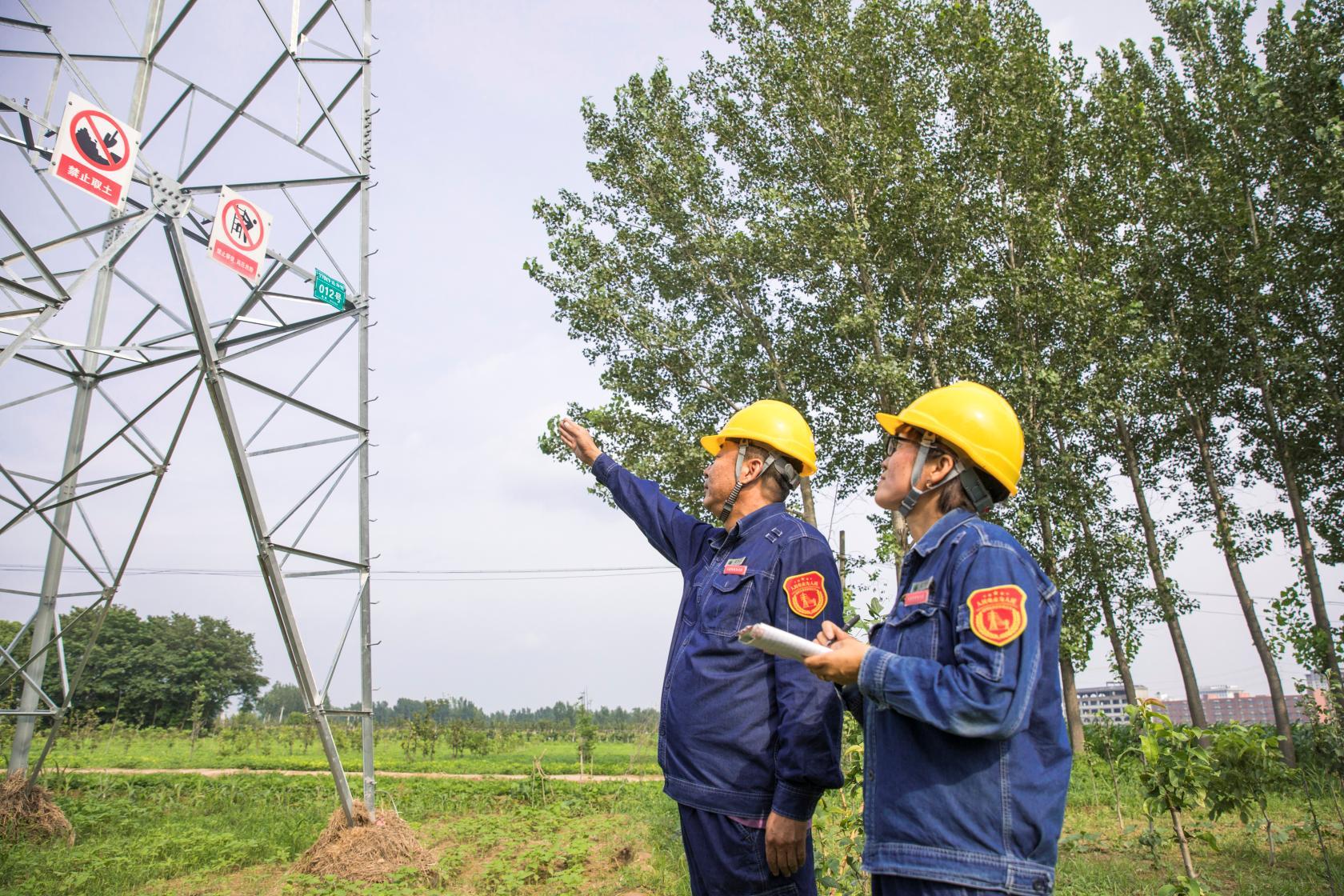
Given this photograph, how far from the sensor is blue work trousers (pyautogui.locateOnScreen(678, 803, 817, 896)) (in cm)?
235

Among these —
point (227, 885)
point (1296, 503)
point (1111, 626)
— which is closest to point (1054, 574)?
point (1111, 626)

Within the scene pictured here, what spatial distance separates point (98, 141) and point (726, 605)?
5182 millimetres

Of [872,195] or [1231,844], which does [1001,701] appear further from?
[872,195]

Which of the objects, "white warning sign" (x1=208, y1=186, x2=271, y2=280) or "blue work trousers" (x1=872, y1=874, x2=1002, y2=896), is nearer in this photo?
"blue work trousers" (x1=872, y1=874, x2=1002, y2=896)

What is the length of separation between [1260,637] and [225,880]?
59.5 ft

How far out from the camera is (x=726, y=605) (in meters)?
2.63

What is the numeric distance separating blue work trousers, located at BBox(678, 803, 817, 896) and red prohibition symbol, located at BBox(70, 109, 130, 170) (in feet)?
17.8

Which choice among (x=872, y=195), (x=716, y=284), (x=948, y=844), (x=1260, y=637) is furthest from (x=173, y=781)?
(x=1260, y=637)

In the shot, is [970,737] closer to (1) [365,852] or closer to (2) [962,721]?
(2) [962,721]

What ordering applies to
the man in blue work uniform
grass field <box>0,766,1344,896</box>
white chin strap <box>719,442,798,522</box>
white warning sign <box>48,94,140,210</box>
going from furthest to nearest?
grass field <box>0,766,1344,896</box> < white warning sign <box>48,94,140,210</box> < white chin strap <box>719,442,798,522</box> < the man in blue work uniform

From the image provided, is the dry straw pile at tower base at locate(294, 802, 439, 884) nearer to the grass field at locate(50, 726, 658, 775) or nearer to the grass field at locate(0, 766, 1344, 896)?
the grass field at locate(0, 766, 1344, 896)

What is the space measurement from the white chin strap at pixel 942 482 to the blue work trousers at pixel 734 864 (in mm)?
988

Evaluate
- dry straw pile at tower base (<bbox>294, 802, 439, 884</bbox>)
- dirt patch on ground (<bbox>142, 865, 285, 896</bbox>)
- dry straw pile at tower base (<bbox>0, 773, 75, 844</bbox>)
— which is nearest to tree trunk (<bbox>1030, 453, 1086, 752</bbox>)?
dry straw pile at tower base (<bbox>294, 802, 439, 884</bbox>)

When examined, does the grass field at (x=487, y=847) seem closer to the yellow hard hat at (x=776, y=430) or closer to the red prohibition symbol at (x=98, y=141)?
the yellow hard hat at (x=776, y=430)
